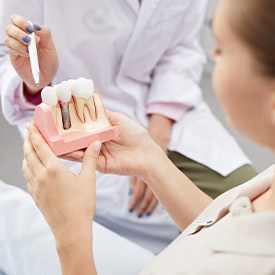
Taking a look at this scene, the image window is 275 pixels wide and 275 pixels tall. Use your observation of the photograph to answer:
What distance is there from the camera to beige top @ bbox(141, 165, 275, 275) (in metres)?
0.59

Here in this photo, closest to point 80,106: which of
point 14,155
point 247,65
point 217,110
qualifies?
point 247,65

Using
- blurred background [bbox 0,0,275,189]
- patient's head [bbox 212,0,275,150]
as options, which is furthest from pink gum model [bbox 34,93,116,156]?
blurred background [bbox 0,0,275,189]

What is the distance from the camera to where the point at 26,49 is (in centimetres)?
94

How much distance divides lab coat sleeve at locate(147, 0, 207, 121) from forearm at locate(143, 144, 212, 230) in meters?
0.35

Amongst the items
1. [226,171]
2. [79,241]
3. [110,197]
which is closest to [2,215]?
[110,197]

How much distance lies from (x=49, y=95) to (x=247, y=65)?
1.10 feet

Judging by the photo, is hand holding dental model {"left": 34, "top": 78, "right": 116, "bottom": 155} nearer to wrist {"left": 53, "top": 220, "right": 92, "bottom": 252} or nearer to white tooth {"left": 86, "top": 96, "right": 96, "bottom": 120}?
white tooth {"left": 86, "top": 96, "right": 96, "bottom": 120}

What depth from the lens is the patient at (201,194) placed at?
542 millimetres

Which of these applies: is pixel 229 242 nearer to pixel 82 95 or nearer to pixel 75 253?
pixel 75 253

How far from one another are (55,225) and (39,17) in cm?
55

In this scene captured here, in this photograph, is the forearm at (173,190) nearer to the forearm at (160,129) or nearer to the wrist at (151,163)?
the wrist at (151,163)

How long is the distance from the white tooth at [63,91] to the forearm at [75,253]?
0.20 meters

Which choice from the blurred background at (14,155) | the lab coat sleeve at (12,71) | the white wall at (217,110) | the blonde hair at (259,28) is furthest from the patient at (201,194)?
the white wall at (217,110)

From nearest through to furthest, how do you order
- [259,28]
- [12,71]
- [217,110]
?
[259,28]
[12,71]
[217,110]
